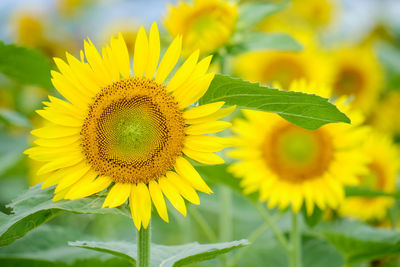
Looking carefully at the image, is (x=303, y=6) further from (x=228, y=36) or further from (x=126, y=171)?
(x=126, y=171)

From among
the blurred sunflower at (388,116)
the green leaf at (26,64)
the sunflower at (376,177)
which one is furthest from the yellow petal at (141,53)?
the blurred sunflower at (388,116)

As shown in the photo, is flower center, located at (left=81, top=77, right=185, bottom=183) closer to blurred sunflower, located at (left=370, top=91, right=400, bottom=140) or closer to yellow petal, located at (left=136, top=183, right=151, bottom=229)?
yellow petal, located at (left=136, top=183, right=151, bottom=229)

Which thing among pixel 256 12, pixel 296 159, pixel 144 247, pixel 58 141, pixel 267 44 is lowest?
pixel 144 247

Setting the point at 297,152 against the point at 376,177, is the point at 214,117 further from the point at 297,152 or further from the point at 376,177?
the point at 376,177

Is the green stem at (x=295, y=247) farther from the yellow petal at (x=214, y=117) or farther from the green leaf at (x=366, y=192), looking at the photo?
the yellow petal at (x=214, y=117)

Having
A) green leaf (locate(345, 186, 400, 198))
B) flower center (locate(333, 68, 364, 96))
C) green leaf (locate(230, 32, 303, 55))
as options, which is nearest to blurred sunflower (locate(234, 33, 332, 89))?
flower center (locate(333, 68, 364, 96))

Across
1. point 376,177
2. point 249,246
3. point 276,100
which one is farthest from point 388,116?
point 276,100

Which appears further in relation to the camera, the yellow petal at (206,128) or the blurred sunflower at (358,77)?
the blurred sunflower at (358,77)

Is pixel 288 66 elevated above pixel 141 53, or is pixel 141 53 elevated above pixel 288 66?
pixel 288 66
